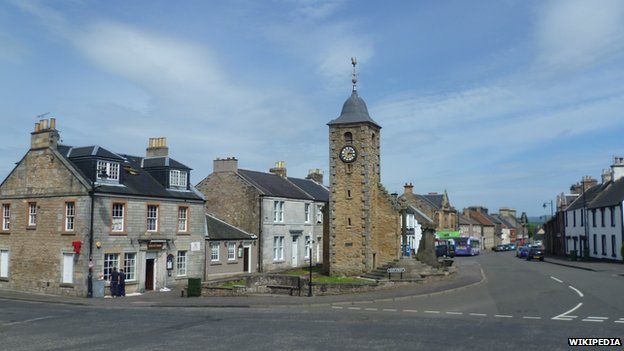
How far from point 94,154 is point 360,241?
18.6 metres

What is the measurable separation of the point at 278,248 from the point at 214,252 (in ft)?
28.1

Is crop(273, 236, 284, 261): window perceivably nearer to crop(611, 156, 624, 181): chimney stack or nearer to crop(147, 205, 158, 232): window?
crop(147, 205, 158, 232): window

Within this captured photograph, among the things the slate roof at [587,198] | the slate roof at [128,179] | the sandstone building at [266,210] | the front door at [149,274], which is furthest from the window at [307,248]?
the slate roof at [587,198]

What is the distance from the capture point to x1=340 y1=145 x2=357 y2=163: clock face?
128ft

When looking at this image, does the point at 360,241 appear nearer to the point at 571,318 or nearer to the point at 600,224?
the point at 571,318

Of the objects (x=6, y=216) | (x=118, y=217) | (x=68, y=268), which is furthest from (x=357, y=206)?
(x=6, y=216)

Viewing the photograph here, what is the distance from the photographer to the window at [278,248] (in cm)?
4550

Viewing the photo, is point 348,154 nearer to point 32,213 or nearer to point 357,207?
point 357,207

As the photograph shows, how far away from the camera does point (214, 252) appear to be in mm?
38594

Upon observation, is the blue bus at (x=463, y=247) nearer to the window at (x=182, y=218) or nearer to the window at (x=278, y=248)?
the window at (x=278, y=248)

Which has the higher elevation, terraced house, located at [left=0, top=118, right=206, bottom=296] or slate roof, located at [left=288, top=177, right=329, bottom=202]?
slate roof, located at [left=288, top=177, right=329, bottom=202]

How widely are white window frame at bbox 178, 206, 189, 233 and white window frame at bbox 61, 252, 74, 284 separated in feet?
22.9

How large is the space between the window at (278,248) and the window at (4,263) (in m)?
19.7

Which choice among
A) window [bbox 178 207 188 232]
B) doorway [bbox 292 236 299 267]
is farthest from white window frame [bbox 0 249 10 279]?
doorway [bbox 292 236 299 267]
